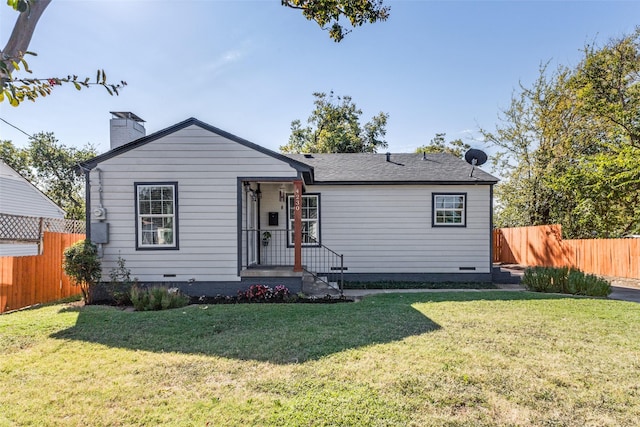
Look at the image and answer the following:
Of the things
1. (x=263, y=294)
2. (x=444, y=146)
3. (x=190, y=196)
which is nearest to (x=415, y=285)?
(x=263, y=294)

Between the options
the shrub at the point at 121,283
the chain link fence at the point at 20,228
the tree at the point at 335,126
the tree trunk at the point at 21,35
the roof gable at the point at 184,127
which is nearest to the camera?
the tree trunk at the point at 21,35

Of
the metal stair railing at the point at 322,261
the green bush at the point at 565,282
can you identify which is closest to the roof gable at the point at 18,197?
the metal stair railing at the point at 322,261

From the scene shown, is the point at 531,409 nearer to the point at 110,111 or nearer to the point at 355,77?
the point at 110,111

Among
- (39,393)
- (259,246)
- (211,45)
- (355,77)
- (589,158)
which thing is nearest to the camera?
(39,393)

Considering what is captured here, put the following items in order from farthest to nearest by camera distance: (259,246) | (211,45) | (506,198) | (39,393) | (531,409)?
1. (506,198)
2. (259,246)
3. (211,45)
4. (39,393)
5. (531,409)

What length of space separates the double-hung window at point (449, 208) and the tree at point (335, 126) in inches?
641

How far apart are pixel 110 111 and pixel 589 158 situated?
709 inches

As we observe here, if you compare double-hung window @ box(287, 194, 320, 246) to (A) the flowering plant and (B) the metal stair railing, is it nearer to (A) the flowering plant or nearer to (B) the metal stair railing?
(B) the metal stair railing

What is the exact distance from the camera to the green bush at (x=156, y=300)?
25.4ft

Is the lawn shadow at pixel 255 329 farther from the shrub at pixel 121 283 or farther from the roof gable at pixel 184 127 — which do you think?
the roof gable at pixel 184 127

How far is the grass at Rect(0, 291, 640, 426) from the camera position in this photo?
3.29m

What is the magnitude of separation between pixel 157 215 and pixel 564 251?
584 inches

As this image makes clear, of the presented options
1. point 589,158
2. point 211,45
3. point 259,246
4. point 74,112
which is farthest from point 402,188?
point 74,112

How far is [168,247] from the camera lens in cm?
918
